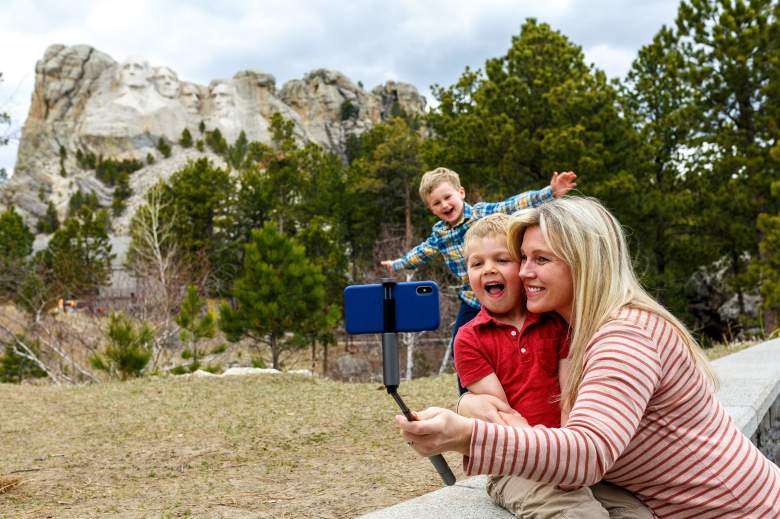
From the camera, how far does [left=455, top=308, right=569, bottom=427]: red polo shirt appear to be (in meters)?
1.67

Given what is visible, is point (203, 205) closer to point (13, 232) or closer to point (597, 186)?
point (13, 232)

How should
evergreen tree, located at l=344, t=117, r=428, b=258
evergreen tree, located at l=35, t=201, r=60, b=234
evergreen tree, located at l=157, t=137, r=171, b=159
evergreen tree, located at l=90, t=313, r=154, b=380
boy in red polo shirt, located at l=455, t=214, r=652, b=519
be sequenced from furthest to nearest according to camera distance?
evergreen tree, located at l=157, t=137, r=171, b=159
evergreen tree, located at l=35, t=201, r=60, b=234
evergreen tree, located at l=344, t=117, r=428, b=258
evergreen tree, located at l=90, t=313, r=154, b=380
boy in red polo shirt, located at l=455, t=214, r=652, b=519

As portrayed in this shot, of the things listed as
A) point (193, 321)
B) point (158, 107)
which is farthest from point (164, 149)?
point (193, 321)

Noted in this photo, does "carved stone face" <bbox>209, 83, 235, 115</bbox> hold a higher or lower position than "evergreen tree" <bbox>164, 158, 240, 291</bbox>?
higher

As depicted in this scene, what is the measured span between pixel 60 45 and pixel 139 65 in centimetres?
1226

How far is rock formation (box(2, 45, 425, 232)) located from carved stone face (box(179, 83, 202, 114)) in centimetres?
13

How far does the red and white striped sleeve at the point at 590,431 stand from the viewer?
1124 mm

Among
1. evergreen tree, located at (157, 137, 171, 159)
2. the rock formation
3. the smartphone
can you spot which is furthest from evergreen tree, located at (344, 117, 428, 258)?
evergreen tree, located at (157, 137, 171, 159)

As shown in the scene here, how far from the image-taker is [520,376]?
1.70m

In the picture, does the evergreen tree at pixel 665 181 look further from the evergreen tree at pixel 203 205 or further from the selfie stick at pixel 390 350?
the evergreen tree at pixel 203 205

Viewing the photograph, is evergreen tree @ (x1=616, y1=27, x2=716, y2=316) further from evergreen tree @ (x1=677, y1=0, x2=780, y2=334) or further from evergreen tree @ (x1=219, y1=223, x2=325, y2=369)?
evergreen tree @ (x1=219, y1=223, x2=325, y2=369)

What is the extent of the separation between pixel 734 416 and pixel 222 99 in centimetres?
9122

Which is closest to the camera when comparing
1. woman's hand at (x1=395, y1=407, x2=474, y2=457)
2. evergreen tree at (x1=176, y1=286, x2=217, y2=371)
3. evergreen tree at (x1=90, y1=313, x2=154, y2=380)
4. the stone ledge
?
woman's hand at (x1=395, y1=407, x2=474, y2=457)

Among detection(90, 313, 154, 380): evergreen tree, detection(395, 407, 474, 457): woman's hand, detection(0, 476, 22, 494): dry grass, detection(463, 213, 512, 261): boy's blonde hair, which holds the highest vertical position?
detection(463, 213, 512, 261): boy's blonde hair
